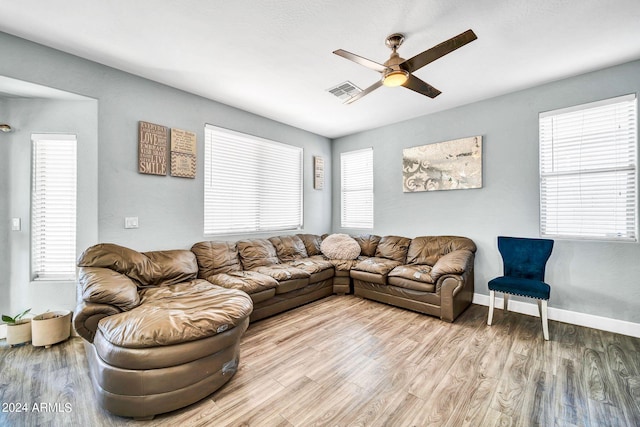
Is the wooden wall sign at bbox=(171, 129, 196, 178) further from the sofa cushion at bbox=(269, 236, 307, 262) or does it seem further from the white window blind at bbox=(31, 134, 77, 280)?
the sofa cushion at bbox=(269, 236, 307, 262)

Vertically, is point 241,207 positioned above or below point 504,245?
above

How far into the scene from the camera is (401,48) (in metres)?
2.44

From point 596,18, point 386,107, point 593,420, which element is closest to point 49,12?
point 386,107

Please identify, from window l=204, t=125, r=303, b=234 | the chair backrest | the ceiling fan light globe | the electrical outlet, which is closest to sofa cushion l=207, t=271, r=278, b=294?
window l=204, t=125, r=303, b=234

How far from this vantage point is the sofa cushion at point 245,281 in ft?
9.45

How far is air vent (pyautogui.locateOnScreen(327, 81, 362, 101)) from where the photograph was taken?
316cm

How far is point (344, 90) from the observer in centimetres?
329

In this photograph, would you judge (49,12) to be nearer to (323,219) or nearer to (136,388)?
(136,388)

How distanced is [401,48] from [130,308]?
325 centimetres

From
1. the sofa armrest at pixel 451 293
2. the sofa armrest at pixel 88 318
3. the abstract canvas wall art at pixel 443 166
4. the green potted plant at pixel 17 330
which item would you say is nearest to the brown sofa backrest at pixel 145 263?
the sofa armrest at pixel 88 318

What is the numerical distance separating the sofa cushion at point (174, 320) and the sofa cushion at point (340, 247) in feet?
7.41

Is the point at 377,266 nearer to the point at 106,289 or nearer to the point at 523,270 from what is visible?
the point at 523,270

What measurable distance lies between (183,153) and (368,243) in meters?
3.20

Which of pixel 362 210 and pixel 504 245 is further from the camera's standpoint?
pixel 362 210
